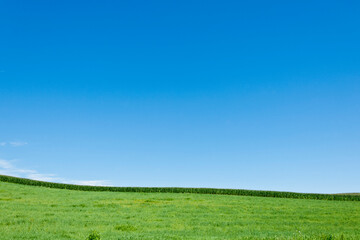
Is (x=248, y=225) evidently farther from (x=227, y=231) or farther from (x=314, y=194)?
(x=314, y=194)

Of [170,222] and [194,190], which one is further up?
[194,190]

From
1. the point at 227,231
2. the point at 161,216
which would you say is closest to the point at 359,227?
the point at 227,231

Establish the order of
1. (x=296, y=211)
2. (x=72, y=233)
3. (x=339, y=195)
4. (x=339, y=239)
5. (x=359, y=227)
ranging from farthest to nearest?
(x=339, y=195), (x=296, y=211), (x=359, y=227), (x=72, y=233), (x=339, y=239)

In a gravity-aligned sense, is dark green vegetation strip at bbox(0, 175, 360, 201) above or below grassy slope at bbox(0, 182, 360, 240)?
above

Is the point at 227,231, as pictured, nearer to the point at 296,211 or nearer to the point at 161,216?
the point at 161,216

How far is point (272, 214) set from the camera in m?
28.8

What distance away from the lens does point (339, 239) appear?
14789 millimetres

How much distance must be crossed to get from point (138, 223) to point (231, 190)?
3314cm

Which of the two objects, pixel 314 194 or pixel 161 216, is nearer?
pixel 161 216

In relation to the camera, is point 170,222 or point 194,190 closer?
point 170,222

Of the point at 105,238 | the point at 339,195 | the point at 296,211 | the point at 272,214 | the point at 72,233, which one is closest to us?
the point at 105,238

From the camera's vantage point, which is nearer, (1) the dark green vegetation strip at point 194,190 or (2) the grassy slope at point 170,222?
(2) the grassy slope at point 170,222

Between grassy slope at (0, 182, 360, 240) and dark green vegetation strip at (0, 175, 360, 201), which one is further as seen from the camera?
dark green vegetation strip at (0, 175, 360, 201)

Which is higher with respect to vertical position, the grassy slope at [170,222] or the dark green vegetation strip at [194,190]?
the dark green vegetation strip at [194,190]
